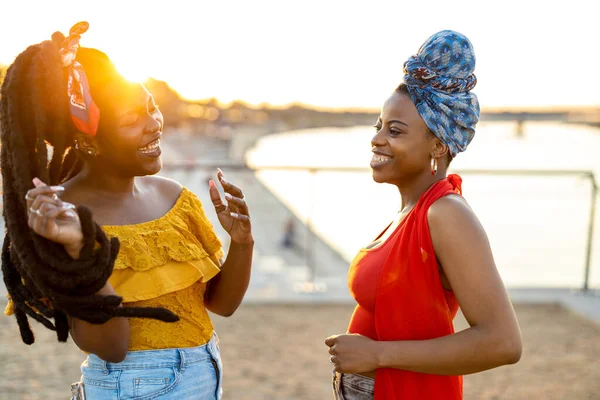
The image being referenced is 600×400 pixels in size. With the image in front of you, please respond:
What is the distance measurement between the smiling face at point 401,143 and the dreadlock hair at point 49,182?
0.91 meters

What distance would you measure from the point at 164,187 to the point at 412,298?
112 cm

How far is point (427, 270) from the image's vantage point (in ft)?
6.03

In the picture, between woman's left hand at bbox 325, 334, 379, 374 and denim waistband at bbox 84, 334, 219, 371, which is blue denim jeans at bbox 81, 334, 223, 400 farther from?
woman's left hand at bbox 325, 334, 379, 374

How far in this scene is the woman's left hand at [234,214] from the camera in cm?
223

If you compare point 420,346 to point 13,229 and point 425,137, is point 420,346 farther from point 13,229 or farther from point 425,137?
point 13,229

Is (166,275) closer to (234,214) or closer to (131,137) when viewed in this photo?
(234,214)

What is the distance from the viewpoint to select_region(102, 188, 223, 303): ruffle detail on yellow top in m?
1.98

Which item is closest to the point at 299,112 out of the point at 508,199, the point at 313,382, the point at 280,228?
the point at 280,228

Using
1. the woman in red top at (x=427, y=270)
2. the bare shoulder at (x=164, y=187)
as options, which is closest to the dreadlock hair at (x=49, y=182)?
the bare shoulder at (x=164, y=187)

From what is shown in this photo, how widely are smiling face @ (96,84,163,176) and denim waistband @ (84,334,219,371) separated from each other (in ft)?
2.13

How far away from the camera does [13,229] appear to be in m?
1.77

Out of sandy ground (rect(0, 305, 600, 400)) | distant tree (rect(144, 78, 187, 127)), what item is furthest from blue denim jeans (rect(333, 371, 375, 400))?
distant tree (rect(144, 78, 187, 127))

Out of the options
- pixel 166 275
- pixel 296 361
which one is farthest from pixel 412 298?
pixel 296 361

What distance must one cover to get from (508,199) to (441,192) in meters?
8.76
